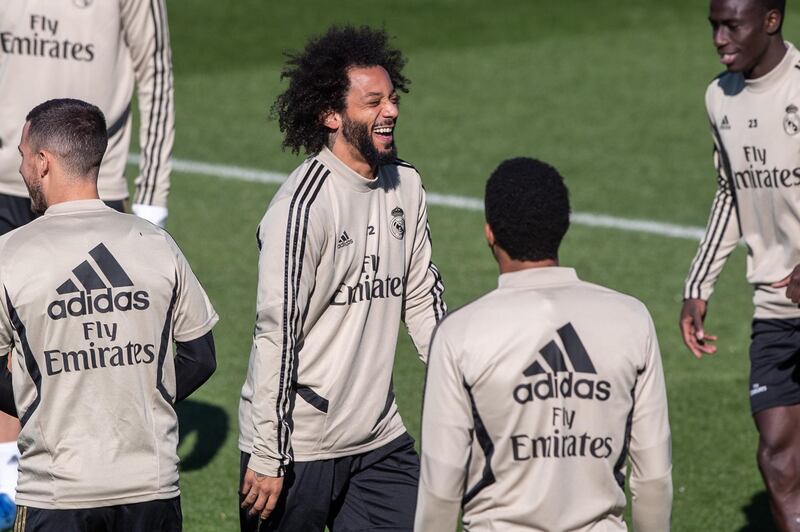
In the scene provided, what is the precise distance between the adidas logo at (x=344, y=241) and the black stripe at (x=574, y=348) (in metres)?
1.42

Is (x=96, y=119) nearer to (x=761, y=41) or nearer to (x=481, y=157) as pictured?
(x=761, y=41)

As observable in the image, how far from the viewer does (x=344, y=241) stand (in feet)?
19.0

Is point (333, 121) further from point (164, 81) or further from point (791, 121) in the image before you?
point (791, 121)

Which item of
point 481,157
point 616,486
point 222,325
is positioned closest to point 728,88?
point 616,486

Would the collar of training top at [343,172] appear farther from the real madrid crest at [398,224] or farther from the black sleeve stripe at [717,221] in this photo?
the black sleeve stripe at [717,221]

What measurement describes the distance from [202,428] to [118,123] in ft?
7.02

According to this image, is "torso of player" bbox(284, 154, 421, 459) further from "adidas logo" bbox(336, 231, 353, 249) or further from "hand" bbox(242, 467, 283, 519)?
"hand" bbox(242, 467, 283, 519)

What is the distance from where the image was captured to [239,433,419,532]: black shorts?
5.81 meters

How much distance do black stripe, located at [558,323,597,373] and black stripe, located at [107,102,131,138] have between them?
372 centimetres

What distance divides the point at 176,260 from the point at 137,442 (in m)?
0.63

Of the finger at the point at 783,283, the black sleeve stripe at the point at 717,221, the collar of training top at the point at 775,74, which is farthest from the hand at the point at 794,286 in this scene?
the collar of training top at the point at 775,74

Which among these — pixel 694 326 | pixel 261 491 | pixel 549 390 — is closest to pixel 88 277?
pixel 261 491

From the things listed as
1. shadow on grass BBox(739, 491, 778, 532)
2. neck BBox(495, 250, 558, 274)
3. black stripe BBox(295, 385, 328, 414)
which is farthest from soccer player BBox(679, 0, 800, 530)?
neck BBox(495, 250, 558, 274)

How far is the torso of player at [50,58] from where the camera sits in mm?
7512
